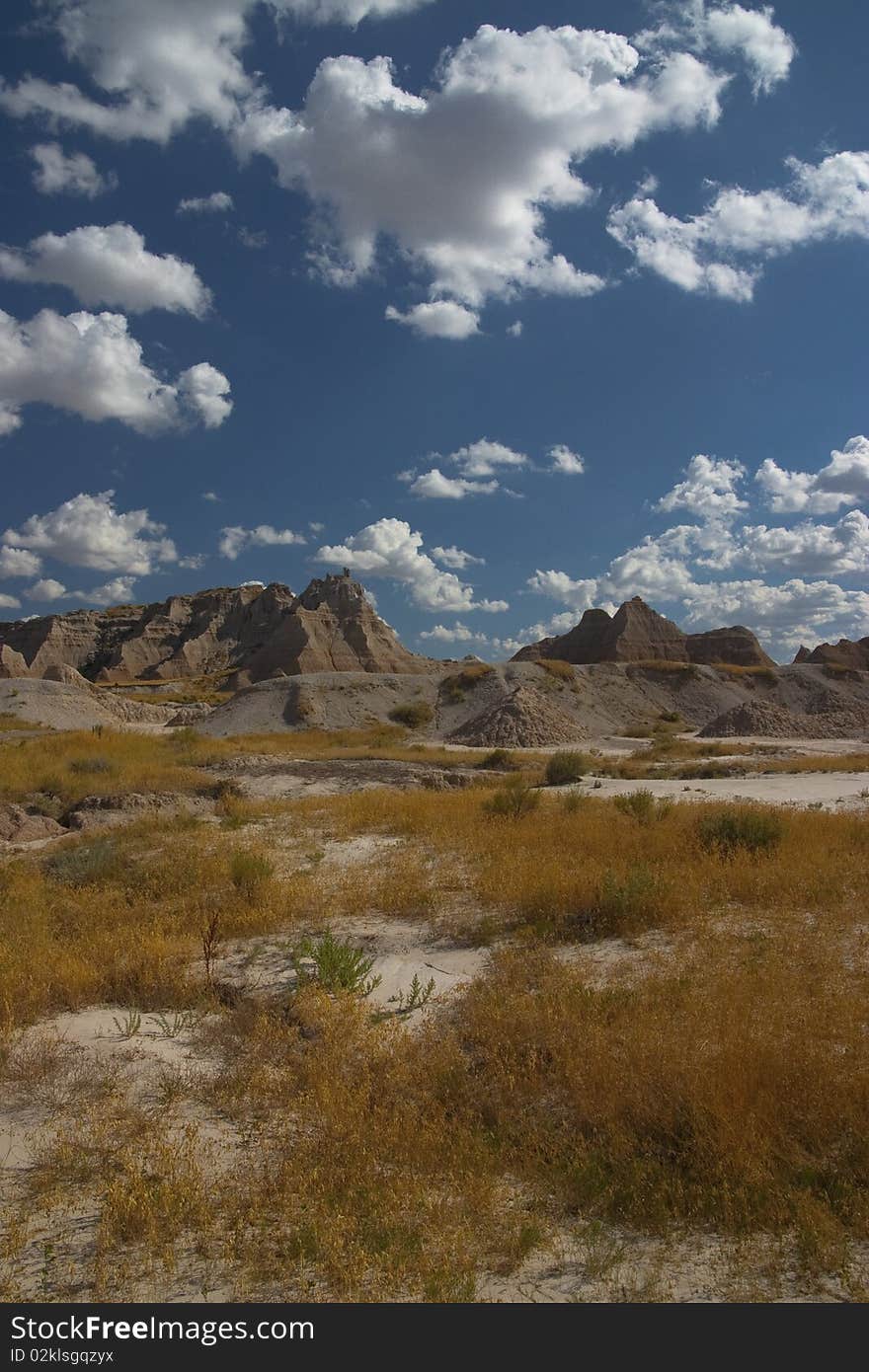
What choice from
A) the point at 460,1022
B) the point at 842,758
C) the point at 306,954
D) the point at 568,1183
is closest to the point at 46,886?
the point at 306,954

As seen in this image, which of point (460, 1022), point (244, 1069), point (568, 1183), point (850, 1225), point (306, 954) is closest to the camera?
point (850, 1225)

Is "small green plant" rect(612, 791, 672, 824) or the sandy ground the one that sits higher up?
"small green plant" rect(612, 791, 672, 824)

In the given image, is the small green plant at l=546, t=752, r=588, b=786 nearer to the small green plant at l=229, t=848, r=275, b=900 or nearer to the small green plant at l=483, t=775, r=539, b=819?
the small green plant at l=483, t=775, r=539, b=819

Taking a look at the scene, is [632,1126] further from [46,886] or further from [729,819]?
[46,886]

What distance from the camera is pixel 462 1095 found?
4258mm

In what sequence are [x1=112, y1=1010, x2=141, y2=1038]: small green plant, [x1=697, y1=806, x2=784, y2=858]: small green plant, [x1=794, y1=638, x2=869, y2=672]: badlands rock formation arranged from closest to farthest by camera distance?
[x1=112, y1=1010, x2=141, y2=1038]: small green plant
[x1=697, y1=806, x2=784, y2=858]: small green plant
[x1=794, y1=638, x2=869, y2=672]: badlands rock formation

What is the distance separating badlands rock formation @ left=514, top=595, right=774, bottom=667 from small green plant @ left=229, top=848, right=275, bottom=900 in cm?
6674

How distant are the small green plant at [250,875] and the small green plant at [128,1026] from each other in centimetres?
278

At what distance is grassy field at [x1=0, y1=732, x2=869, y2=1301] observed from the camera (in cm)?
309

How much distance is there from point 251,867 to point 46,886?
2723 millimetres

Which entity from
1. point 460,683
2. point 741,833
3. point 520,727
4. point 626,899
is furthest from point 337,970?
point 460,683

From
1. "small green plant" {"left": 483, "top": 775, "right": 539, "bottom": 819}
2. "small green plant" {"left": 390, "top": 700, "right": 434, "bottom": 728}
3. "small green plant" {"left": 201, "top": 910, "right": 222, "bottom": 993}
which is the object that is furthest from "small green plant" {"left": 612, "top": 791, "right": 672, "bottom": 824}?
"small green plant" {"left": 390, "top": 700, "right": 434, "bottom": 728}

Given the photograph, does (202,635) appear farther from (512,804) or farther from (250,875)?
(250,875)

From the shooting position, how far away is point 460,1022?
516cm
